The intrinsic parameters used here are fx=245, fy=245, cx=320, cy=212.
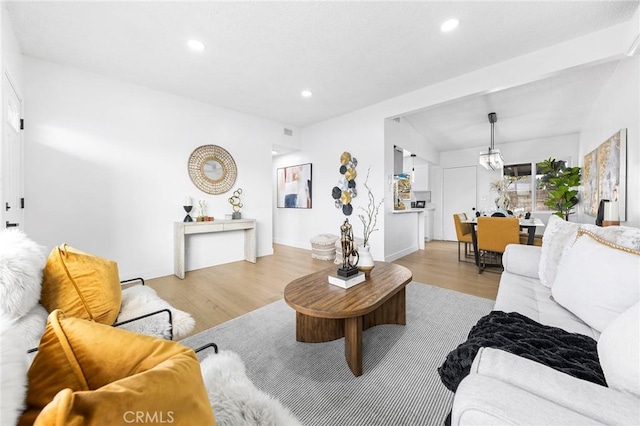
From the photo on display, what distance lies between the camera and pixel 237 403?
2.38 ft

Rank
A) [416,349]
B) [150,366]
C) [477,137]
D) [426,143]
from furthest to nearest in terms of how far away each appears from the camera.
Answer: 1. [426,143]
2. [477,137]
3. [416,349]
4. [150,366]

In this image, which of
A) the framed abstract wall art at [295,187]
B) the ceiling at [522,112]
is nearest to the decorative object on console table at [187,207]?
the framed abstract wall art at [295,187]

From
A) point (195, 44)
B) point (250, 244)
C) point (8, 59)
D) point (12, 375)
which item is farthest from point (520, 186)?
point (8, 59)

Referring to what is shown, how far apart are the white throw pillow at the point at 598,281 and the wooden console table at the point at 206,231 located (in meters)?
3.84

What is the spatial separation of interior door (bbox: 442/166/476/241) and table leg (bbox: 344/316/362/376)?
6.16 m

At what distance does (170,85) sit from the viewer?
338cm

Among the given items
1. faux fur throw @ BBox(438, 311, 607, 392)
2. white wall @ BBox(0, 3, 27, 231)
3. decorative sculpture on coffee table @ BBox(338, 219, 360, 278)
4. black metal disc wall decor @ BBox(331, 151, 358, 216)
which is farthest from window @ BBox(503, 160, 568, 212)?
white wall @ BBox(0, 3, 27, 231)

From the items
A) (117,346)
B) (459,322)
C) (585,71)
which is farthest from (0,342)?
(585,71)

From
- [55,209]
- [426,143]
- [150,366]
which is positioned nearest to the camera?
[150,366]

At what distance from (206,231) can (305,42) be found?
9.26 feet

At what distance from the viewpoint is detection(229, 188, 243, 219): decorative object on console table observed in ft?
14.0

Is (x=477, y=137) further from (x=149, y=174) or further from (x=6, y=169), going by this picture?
(x=6, y=169)

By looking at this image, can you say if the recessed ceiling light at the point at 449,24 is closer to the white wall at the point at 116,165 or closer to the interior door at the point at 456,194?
the white wall at the point at 116,165

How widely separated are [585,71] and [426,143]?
10.5 ft
